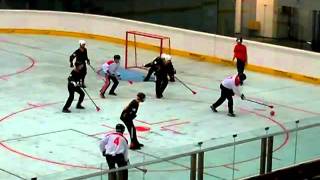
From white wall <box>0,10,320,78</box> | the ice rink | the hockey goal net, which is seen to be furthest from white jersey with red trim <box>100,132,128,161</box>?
the hockey goal net

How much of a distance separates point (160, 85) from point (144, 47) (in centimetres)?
812

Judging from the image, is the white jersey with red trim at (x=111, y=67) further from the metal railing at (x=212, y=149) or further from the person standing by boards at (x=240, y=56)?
the metal railing at (x=212, y=149)

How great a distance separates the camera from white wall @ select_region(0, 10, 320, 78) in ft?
71.6

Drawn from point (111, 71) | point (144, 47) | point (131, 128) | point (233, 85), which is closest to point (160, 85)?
point (111, 71)

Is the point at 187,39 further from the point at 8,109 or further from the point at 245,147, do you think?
the point at 245,147

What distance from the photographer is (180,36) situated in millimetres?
25281

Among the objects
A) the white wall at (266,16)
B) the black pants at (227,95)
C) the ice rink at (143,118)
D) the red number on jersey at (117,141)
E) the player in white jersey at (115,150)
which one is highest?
the white wall at (266,16)

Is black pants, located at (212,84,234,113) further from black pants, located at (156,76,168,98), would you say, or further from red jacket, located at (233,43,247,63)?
red jacket, located at (233,43,247,63)

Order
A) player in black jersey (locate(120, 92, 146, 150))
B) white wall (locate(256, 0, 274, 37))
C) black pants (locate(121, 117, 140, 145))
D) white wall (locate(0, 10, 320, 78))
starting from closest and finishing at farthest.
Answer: player in black jersey (locate(120, 92, 146, 150)) < black pants (locate(121, 117, 140, 145)) < white wall (locate(0, 10, 320, 78)) < white wall (locate(256, 0, 274, 37))

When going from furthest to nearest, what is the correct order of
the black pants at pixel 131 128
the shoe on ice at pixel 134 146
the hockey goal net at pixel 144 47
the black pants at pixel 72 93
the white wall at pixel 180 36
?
the hockey goal net at pixel 144 47 → the white wall at pixel 180 36 → the black pants at pixel 72 93 → the shoe on ice at pixel 134 146 → the black pants at pixel 131 128

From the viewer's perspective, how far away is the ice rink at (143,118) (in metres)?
10.5

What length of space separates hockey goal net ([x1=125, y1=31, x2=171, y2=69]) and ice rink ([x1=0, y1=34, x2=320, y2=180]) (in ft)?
0.77

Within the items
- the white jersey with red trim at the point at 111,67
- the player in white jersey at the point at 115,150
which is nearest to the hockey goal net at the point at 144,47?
the white jersey with red trim at the point at 111,67

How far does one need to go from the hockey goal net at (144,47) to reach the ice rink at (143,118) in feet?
0.77
